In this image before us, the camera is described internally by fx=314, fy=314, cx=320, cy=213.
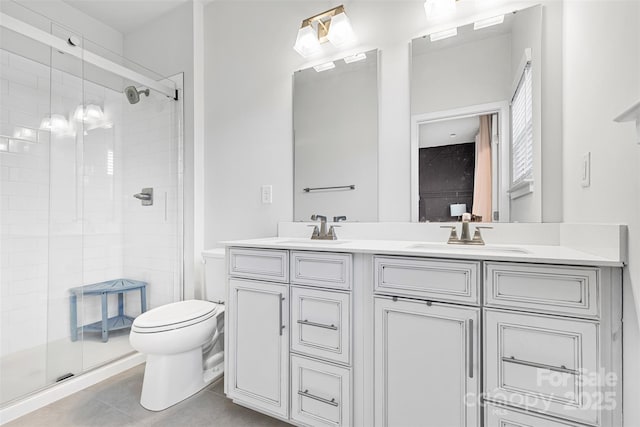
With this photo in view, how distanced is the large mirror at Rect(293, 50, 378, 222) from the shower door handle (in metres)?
1.23

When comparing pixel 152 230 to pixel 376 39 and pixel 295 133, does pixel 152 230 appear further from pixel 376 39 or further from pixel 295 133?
pixel 376 39

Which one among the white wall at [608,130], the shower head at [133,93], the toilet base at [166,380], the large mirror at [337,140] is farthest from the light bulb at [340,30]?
the toilet base at [166,380]

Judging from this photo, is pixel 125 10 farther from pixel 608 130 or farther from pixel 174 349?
pixel 608 130

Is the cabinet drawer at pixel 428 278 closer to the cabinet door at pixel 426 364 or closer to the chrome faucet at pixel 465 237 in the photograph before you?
the cabinet door at pixel 426 364

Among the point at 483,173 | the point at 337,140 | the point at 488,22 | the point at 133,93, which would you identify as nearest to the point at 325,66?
the point at 337,140

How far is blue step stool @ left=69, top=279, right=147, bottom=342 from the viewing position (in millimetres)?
1955

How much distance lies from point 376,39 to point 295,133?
69 centimetres

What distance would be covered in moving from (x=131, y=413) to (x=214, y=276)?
78cm

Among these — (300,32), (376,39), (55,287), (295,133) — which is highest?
(300,32)

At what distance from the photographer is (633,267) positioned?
0.79 m

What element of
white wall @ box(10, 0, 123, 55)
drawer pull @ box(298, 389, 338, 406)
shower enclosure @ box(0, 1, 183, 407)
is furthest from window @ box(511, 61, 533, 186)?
white wall @ box(10, 0, 123, 55)

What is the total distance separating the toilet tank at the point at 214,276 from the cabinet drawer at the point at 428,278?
114 centimetres

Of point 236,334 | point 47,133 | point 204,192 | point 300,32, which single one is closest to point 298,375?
point 236,334

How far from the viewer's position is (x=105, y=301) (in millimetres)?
2252
